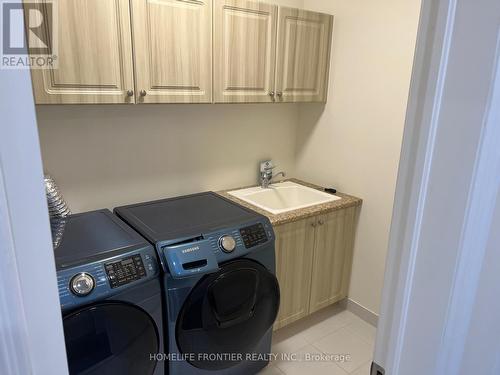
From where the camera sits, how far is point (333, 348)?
7.23 feet

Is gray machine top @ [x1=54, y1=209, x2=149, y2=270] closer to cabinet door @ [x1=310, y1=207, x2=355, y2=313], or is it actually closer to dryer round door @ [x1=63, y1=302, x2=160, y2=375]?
dryer round door @ [x1=63, y1=302, x2=160, y2=375]

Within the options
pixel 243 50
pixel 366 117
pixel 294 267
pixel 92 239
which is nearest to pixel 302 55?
pixel 243 50

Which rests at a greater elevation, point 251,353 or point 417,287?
point 417,287

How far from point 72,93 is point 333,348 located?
6.84ft

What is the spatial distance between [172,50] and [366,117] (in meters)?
1.29

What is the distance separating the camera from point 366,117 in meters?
2.23

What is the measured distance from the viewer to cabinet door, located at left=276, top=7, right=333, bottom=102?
6.84ft

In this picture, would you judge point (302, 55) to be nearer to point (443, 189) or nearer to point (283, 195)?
point (283, 195)

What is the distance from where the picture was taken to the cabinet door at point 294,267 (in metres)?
2.03

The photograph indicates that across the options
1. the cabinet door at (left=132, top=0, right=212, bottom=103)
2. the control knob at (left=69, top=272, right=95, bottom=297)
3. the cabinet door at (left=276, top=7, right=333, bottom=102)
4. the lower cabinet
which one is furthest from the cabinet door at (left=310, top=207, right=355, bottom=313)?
the control knob at (left=69, top=272, right=95, bottom=297)

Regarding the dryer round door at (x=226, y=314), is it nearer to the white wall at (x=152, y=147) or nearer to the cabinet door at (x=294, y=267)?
the cabinet door at (x=294, y=267)

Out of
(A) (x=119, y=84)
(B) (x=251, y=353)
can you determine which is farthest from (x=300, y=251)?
(A) (x=119, y=84)

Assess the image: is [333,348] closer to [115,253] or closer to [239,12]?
[115,253]

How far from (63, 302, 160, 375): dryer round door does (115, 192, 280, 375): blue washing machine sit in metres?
0.12
